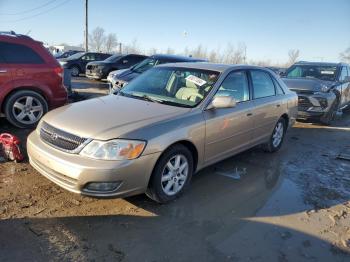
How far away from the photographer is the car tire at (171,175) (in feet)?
12.7

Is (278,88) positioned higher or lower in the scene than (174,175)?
higher

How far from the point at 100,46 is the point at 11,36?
3827 inches

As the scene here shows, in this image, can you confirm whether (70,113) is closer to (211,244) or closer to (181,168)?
(181,168)

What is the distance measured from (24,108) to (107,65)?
11.6 metres

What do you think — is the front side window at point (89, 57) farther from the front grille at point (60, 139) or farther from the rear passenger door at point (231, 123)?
the front grille at point (60, 139)

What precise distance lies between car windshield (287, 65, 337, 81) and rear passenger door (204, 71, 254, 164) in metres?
6.31

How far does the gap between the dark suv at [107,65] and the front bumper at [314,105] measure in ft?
35.7

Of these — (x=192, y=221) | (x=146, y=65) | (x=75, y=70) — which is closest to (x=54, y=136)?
(x=192, y=221)

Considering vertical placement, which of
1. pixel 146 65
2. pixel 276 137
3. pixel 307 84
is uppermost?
pixel 146 65

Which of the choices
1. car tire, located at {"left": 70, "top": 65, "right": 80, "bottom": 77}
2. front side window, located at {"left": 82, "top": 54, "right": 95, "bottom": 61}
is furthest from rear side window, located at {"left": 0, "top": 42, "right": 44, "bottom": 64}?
front side window, located at {"left": 82, "top": 54, "right": 95, "bottom": 61}

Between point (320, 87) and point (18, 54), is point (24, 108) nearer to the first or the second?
point (18, 54)

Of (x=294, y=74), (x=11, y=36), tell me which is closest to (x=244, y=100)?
(x=11, y=36)

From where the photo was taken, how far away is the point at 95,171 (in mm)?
3453

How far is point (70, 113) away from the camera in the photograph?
13.9 ft
